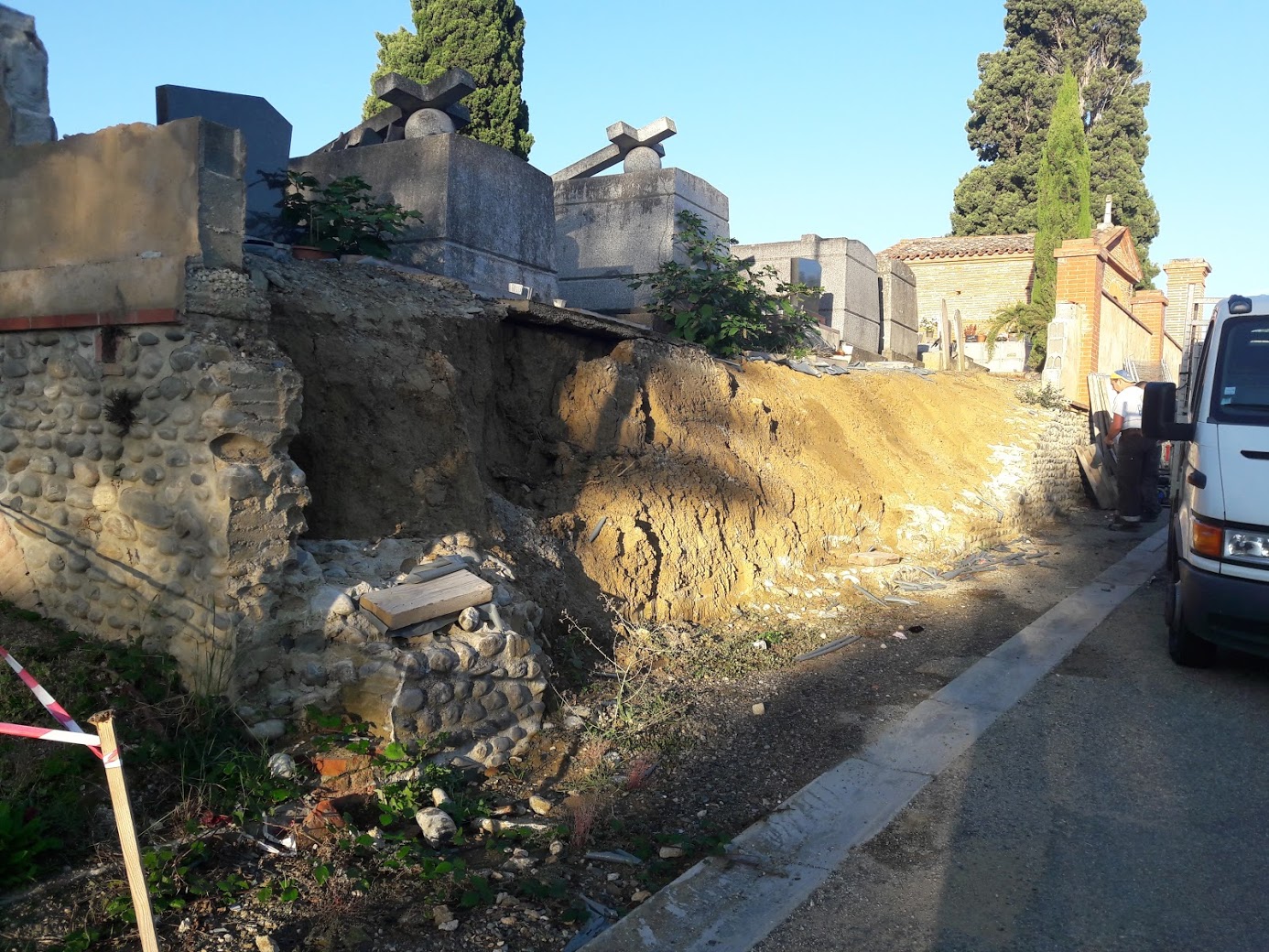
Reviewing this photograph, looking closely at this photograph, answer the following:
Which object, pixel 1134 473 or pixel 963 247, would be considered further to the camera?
pixel 963 247

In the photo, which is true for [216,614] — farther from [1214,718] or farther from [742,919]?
[1214,718]

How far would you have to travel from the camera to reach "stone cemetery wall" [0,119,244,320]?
4562 mm

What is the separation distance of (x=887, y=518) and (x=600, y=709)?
17.5 feet

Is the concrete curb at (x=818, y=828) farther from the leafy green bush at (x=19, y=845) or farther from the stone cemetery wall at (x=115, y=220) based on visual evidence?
the stone cemetery wall at (x=115, y=220)

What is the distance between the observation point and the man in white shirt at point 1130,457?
12.3m

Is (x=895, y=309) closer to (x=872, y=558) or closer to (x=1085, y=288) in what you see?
(x=1085, y=288)

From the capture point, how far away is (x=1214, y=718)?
5500mm

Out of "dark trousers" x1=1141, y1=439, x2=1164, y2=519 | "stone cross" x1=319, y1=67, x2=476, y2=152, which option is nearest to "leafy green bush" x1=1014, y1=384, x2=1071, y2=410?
"dark trousers" x1=1141, y1=439, x2=1164, y2=519

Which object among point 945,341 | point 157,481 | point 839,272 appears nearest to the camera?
point 157,481

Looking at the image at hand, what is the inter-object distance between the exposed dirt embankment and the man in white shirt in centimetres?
142

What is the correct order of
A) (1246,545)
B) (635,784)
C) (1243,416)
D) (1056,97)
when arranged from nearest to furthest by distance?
(635,784) < (1246,545) < (1243,416) < (1056,97)

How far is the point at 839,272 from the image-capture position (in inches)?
597

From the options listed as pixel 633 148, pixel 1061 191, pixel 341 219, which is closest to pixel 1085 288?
pixel 633 148

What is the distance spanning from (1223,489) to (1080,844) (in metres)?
2.68
